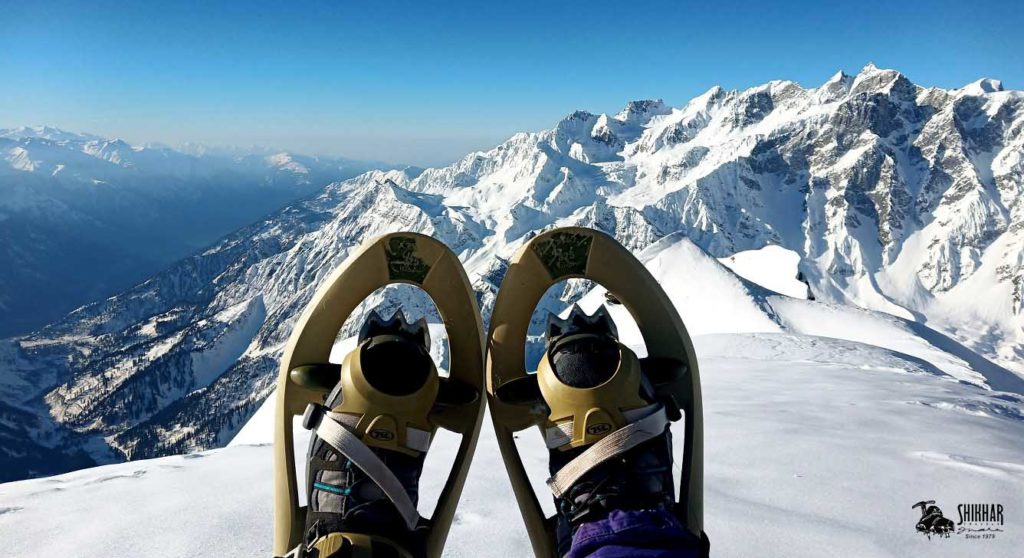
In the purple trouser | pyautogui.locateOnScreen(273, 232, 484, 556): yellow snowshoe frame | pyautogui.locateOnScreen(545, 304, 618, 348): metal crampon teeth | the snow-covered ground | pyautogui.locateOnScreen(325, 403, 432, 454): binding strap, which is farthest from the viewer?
pyautogui.locateOnScreen(545, 304, 618, 348): metal crampon teeth

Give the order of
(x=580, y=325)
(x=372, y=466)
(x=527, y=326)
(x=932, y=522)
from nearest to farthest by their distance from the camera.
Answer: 1. (x=372, y=466)
2. (x=932, y=522)
3. (x=580, y=325)
4. (x=527, y=326)

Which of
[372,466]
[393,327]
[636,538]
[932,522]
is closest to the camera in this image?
[636,538]

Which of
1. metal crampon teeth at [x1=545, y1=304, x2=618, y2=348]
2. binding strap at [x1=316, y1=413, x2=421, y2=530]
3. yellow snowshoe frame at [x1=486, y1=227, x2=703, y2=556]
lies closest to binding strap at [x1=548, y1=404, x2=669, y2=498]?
yellow snowshoe frame at [x1=486, y1=227, x2=703, y2=556]

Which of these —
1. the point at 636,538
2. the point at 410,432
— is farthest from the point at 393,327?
the point at 636,538

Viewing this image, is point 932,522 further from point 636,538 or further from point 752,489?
point 636,538

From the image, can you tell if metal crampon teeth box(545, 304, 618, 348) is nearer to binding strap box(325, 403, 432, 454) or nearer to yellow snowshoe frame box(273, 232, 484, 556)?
yellow snowshoe frame box(273, 232, 484, 556)

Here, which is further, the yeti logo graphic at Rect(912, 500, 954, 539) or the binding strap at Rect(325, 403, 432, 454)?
the binding strap at Rect(325, 403, 432, 454)

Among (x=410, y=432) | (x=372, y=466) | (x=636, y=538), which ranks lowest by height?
(x=636, y=538)
